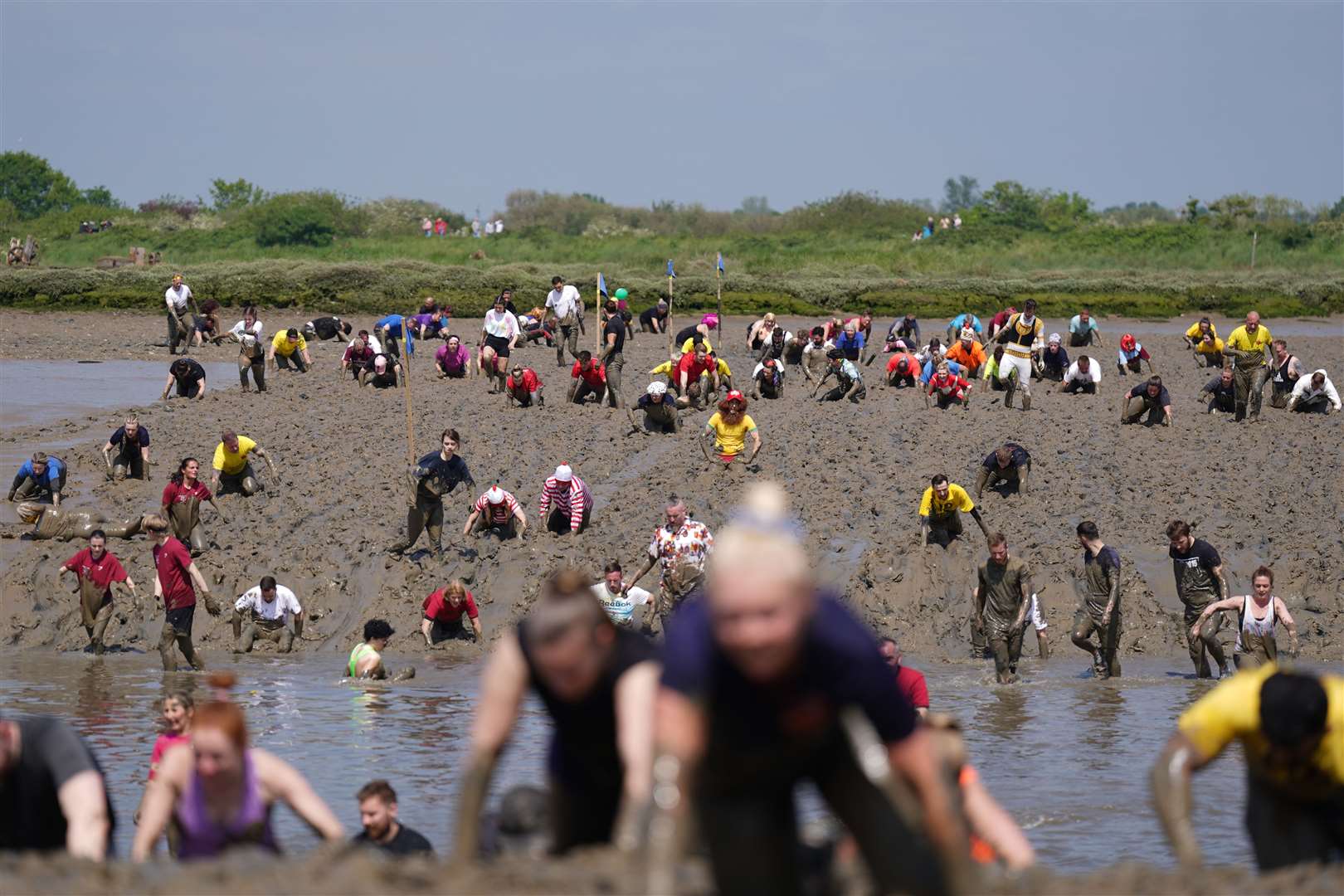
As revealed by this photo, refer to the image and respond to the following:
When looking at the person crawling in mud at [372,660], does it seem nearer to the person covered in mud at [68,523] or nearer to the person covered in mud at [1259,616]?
the person covered in mud at [68,523]

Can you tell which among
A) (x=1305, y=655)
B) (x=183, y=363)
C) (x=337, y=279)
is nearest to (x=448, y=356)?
(x=183, y=363)

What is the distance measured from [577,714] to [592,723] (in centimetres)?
5

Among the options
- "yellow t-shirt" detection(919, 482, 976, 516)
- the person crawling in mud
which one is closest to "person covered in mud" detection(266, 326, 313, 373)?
the person crawling in mud

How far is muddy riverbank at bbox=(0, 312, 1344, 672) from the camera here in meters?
17.6

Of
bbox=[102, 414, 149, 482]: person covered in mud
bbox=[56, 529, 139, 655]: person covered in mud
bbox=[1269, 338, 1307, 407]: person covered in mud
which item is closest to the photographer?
bbox=[56, 529, 139, 655]: person covered in mud

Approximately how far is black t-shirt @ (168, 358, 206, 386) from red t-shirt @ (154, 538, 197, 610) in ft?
37.6

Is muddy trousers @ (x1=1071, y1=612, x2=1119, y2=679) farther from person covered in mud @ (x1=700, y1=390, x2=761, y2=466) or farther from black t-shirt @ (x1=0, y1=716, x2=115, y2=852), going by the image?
black t-shirt @ (x1=0, y1=716, x2=115, y2=852)

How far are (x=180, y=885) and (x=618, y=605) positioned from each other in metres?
11.9

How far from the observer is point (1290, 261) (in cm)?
6372

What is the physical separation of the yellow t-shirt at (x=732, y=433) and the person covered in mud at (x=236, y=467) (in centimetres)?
548

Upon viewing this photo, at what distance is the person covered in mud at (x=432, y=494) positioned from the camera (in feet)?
59.9

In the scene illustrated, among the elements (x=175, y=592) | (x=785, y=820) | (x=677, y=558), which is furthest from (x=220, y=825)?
(x=677, y=558)

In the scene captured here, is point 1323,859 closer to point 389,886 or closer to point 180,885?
point 389,886

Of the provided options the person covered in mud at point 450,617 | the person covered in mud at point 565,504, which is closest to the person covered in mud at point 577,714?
the person covered in mud at point 450,617
